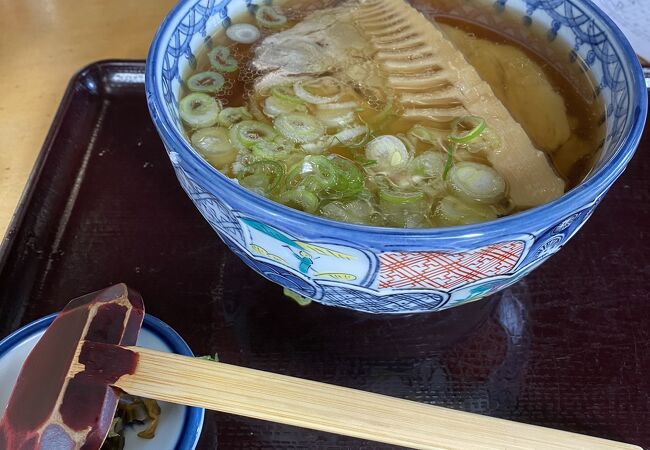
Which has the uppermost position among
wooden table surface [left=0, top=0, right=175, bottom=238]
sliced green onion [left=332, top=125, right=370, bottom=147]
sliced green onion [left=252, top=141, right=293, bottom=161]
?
sliced green onion [left=332, top=125, right=370, bottom=147]

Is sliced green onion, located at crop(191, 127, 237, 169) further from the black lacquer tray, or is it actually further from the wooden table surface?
the wooden table surface

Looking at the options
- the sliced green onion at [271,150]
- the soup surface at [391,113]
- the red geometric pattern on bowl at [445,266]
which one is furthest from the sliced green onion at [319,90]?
the red geometric pattern on bowl at [445,266]

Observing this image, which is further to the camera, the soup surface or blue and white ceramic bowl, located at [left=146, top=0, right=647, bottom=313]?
the soup surface

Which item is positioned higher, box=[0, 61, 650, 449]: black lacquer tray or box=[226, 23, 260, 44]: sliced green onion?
box=[226, 23, 260, 44]: sliced green onion

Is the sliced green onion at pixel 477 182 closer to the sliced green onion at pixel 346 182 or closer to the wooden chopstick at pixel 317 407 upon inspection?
the sliced green onion at pixel 346 182

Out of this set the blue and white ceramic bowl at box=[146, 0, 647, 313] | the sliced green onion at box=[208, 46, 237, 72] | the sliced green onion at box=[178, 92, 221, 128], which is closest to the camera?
the blue and white ceramic bowl at box=[146, 0, 647, 313]

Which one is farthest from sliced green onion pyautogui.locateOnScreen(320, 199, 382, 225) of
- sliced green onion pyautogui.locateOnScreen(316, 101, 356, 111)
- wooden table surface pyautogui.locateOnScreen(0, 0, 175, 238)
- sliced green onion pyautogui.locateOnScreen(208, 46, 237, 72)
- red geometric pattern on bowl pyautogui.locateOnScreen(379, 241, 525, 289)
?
wooden table surface pyautogui.locateOnScreen(0, 0, 175, 238)
